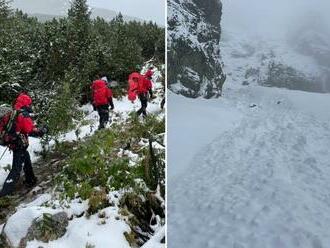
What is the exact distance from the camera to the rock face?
2.99 meters

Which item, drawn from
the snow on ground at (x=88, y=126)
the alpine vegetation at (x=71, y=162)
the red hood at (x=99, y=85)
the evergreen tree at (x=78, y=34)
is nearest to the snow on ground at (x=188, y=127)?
the alpine vegetation at (x=71, y=162)

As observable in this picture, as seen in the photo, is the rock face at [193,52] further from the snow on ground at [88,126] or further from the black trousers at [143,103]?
the black trousers at [143,103]

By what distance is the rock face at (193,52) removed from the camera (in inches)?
118

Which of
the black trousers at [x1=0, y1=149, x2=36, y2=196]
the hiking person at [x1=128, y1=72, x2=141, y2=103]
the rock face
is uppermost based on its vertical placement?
the rock face

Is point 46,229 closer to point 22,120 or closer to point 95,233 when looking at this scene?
point 95,233

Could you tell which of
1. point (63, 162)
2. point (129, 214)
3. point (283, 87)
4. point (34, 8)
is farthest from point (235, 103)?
point (34, 8)

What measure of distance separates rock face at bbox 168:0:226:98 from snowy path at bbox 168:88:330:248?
7.6 inches

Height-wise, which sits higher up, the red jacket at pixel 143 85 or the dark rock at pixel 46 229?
the red jacket at pixel 143 85

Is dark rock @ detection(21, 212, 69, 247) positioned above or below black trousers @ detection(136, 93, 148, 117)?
below

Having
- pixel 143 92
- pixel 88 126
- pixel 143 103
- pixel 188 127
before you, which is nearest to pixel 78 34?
pixel 143 92

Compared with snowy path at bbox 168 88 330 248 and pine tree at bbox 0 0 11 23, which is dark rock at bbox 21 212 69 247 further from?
pine tree at bbox 0 0 11 23

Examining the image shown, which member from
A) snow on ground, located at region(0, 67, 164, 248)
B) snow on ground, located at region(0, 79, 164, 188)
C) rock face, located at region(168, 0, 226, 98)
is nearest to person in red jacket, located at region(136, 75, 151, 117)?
snow on ground, located at region(0, 79, 164, 188)

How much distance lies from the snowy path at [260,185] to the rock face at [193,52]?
193 mm

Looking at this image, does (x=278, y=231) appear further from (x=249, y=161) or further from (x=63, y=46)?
(x=63, y=46)
